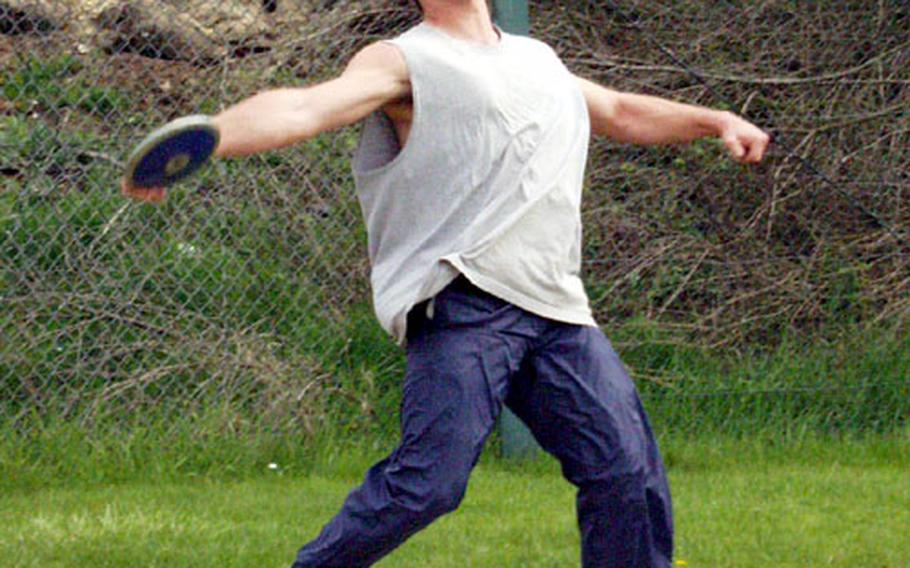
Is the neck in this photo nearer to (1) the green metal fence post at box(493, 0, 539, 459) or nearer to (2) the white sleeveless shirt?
(2) the white sleeveless shirt

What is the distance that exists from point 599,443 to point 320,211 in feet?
10.3

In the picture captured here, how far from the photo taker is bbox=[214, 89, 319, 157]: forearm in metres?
3.11

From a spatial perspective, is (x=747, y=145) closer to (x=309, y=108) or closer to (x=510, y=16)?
(x=309, y=108)

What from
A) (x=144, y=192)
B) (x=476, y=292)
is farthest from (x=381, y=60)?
(x=144, y=192)

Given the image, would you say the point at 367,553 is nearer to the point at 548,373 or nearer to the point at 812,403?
the point at 548,373

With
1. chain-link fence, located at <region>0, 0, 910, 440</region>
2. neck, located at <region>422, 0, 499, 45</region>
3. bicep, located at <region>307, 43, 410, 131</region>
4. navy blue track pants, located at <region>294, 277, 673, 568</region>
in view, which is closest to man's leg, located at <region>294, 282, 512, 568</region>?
navy blue track pants, located at <region>294, 277, 673, 568</region>

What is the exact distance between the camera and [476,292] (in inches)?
140

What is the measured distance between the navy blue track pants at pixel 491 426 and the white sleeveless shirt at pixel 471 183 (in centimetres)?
6

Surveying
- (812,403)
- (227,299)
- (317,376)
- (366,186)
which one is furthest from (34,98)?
(812,403)

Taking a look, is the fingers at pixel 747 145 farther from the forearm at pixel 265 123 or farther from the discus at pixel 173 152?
the discus at pixel 173 152

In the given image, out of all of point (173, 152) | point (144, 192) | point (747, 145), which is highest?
point (173, 152)

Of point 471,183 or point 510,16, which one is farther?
point 510,16

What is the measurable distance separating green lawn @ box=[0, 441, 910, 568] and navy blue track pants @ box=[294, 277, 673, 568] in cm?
114

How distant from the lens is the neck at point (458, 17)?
362 centimetres
